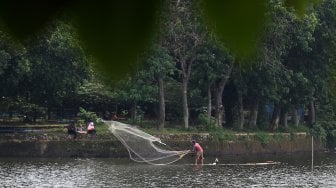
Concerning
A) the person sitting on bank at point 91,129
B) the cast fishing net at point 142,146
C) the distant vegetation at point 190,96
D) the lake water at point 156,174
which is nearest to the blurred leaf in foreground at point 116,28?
the lake water at point 156,174

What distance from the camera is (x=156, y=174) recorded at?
21.4 metres

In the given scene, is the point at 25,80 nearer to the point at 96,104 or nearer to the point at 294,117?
the point at 96,104

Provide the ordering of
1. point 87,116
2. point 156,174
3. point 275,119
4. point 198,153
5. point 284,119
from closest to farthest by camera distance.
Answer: point 156,174 < point 198,153 < point 87,116 < point 275,119 < point 284,119

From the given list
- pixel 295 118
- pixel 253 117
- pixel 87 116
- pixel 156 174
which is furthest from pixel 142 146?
pixel 295 118

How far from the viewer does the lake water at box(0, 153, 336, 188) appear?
18.7m

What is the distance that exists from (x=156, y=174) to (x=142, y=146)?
406 centimetres

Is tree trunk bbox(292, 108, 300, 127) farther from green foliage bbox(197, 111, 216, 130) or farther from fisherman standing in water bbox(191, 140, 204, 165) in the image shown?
fisherman standing in water bbox(191, 140, 204, 165)

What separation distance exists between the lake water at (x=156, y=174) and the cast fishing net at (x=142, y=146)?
0.39m

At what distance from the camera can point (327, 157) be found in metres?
30.4

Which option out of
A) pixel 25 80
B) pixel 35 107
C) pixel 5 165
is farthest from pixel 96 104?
pixel 5 165

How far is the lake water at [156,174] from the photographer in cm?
1870

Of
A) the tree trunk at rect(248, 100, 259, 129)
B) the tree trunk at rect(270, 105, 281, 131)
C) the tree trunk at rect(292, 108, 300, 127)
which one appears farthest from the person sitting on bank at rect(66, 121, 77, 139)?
the tree trunk at rect(292, 108, 300, 127)

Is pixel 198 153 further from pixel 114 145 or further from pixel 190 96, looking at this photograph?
pixel 190 96

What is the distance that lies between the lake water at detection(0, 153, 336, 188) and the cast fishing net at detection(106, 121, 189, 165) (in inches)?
15.2
